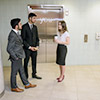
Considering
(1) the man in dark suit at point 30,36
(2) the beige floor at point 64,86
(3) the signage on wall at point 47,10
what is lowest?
(2) the beige floor at point 64,86

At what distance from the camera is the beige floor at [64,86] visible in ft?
8.29

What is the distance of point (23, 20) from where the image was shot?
413 cm

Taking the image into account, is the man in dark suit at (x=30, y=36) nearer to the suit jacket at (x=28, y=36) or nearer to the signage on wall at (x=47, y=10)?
the suit jacket at (x=28, y=36)

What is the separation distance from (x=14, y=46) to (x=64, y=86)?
1.44 metres

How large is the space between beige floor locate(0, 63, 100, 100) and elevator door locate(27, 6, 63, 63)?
0.72 meters

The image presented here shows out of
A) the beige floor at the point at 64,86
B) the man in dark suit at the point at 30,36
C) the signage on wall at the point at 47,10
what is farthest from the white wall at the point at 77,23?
the man in dark suit at the point at 30,36

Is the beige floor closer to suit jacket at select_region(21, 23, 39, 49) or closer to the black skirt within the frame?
the black skirt

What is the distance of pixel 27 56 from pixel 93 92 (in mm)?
1662

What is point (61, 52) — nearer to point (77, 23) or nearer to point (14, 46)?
point (14, 46)

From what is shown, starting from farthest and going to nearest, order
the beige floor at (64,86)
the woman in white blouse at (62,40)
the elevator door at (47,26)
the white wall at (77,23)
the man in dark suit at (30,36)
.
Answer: the elevator door at (47,26)
the white wall at (77,23)
the man in dark suit at (30,36)
the woman in white blouse at (62,40)
the beige floor at (64,86)

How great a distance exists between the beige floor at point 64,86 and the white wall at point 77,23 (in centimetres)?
54

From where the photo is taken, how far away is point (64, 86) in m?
2.95

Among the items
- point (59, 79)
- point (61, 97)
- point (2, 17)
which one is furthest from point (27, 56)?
point (2, 17)

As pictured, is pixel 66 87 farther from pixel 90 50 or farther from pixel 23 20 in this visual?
pixel 23 20
